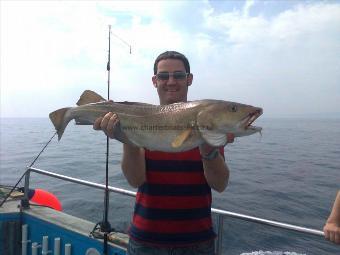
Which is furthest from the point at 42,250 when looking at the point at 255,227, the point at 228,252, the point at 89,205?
the point at 89,205

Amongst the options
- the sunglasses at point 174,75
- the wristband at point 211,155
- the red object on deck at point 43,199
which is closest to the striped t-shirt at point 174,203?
the wristband at point 211,155

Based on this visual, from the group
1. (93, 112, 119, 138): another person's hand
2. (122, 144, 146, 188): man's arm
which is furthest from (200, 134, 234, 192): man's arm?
(93, 112, 119, 138): another person's hand

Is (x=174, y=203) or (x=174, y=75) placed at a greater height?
(x=174, y=75)

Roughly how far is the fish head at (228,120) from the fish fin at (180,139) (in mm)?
136

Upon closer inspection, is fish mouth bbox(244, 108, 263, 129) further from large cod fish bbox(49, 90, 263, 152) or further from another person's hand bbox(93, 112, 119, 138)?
another person's hand bbox(93, 112, 119, 138)

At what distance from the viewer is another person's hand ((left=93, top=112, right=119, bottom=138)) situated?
12.1 feet

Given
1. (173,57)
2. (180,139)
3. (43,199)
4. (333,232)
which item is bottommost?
(43,199)

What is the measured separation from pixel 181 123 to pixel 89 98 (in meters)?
1.32

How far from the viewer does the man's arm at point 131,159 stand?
352 centimetres

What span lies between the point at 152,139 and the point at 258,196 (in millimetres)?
13805

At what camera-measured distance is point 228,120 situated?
3.35m

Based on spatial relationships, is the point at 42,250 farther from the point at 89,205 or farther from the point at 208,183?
the point at 89,205

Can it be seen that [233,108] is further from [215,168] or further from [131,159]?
[131,159]

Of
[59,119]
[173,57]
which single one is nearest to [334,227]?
[173,57]
